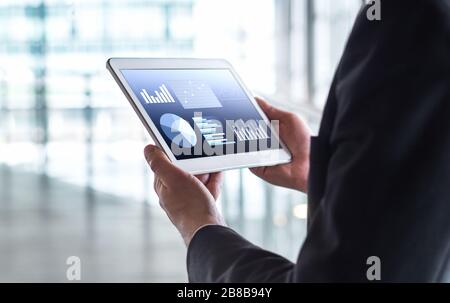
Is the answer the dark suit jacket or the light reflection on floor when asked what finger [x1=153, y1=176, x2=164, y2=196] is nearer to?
the dark suit jacket

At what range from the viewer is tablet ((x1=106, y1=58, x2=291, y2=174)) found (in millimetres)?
875

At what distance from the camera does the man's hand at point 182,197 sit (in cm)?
80

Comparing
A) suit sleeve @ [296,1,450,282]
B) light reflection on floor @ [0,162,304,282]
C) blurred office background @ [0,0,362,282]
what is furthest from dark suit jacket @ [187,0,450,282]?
blurred office background @ [0,0,362,282]

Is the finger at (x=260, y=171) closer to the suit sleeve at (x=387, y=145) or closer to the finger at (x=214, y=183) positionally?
the finger at (x=214, y=183)

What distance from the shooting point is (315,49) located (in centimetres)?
460

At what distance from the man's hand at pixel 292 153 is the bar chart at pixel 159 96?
0.21m

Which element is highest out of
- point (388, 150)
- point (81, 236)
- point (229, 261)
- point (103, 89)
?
point (103, 89)

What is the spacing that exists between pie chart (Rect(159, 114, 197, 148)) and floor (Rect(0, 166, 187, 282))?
8.74 feet

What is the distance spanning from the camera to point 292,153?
1.08m

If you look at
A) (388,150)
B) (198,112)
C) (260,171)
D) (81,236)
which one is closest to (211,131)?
(198,112)

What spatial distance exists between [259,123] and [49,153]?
13.3ft

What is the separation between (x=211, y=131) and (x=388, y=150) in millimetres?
350

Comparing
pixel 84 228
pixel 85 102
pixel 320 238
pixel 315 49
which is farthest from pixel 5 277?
pixel 320 238

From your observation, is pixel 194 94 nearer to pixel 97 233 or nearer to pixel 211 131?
pixel 211 131
